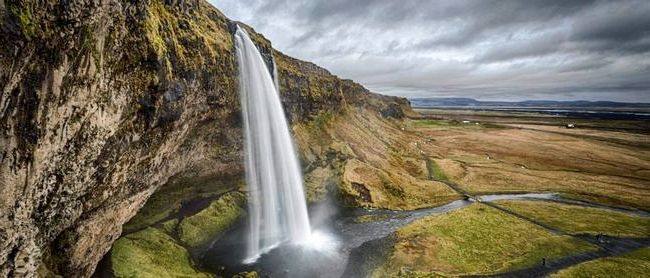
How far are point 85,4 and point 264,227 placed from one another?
115 feet

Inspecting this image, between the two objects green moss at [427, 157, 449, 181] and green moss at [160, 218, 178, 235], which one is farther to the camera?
A: green moss at [427, 157, 449, 181]

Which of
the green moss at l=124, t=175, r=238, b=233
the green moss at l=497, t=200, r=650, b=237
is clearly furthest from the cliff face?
the green moss at l=497, t=200, r=650, b=237

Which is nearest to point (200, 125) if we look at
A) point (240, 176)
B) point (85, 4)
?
point (240, 176)

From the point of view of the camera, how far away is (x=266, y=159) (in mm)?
54250

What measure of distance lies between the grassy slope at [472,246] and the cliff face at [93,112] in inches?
1063

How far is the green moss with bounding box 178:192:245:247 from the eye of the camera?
43294mm

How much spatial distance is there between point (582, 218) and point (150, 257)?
6177cm

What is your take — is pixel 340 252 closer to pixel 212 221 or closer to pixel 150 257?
pixel 212 221

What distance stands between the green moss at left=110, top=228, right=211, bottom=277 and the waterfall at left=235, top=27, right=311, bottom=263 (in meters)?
11.7

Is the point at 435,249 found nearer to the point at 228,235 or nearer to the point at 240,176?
the point at 228,235

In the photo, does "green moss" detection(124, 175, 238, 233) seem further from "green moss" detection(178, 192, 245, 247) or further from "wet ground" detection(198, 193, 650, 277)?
"wet ground" detection(198, 193, 650, 277)

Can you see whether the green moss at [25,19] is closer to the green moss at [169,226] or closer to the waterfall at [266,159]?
the green moss at [169,226]

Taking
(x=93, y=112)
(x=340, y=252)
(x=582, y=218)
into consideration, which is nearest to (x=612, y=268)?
(x=582, y=218)

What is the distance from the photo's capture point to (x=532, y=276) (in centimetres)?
3619
